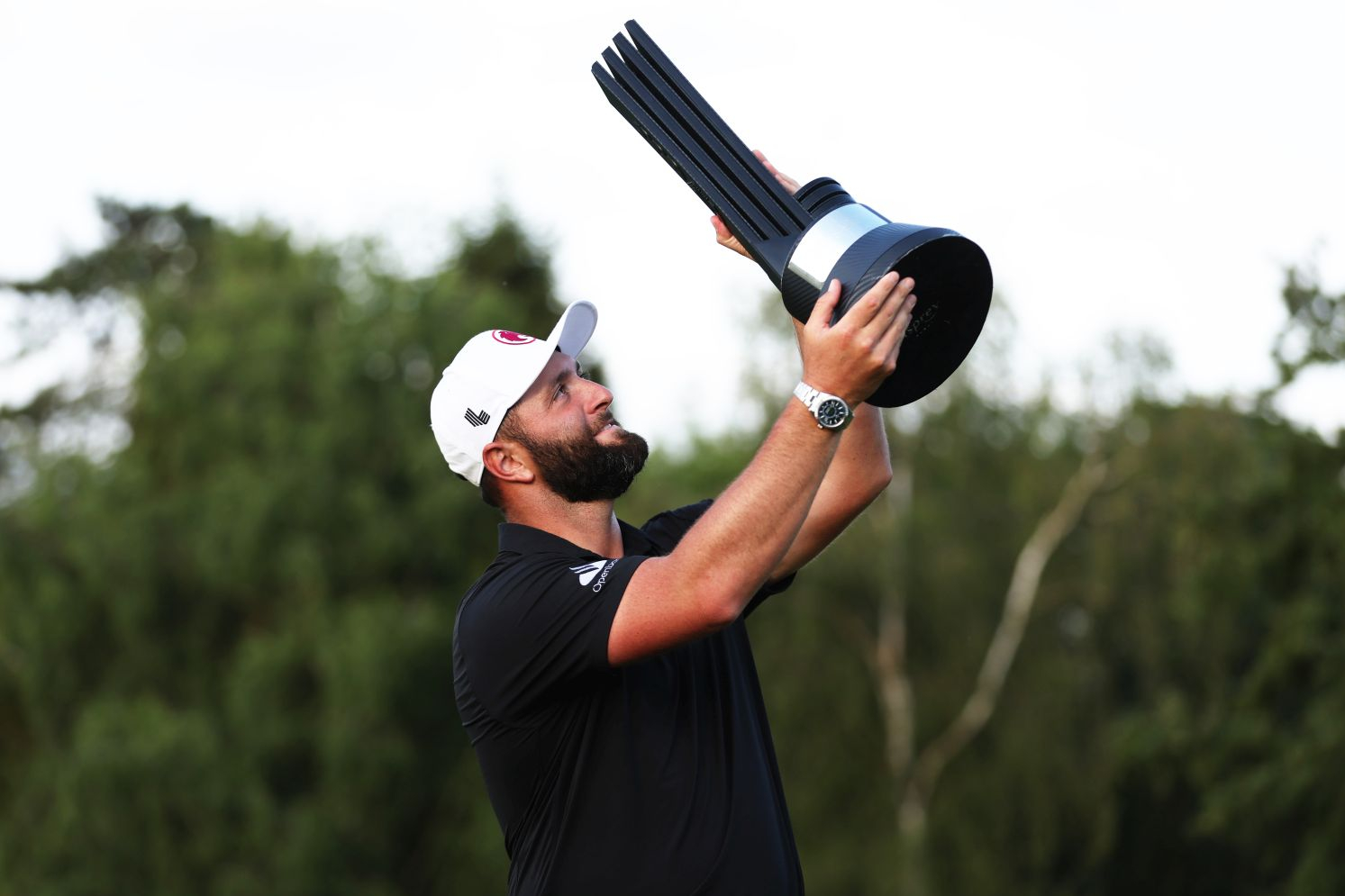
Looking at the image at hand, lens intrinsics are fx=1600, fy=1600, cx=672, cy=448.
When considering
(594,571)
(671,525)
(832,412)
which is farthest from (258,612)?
(832,412)

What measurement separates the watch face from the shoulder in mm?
1170

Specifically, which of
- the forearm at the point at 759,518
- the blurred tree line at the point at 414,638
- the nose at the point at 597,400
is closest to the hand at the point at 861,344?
the forearm at the point at 759,518

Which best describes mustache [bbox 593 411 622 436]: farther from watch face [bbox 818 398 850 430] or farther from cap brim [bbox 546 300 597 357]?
watch face [bbox 818 398 850 430]

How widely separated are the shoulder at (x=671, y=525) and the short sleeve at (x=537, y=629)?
656mm

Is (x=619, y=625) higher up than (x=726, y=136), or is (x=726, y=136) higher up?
(x=726, y=136)

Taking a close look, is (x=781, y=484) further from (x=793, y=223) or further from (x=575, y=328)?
(x=575, y=328)

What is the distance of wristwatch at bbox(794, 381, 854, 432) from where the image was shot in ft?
12.3

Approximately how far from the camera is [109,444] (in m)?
30.9

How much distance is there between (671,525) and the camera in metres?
5.06

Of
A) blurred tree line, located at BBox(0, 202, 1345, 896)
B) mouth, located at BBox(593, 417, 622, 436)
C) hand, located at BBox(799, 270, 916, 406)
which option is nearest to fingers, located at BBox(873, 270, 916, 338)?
hand, located at BBox(799, 270, 916, 406)

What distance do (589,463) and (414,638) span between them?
21.5 metres

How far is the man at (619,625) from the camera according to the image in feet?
12.4

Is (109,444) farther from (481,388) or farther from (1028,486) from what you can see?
(481,388)

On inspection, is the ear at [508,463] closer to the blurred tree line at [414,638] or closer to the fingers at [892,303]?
the fingers at [892,303]
